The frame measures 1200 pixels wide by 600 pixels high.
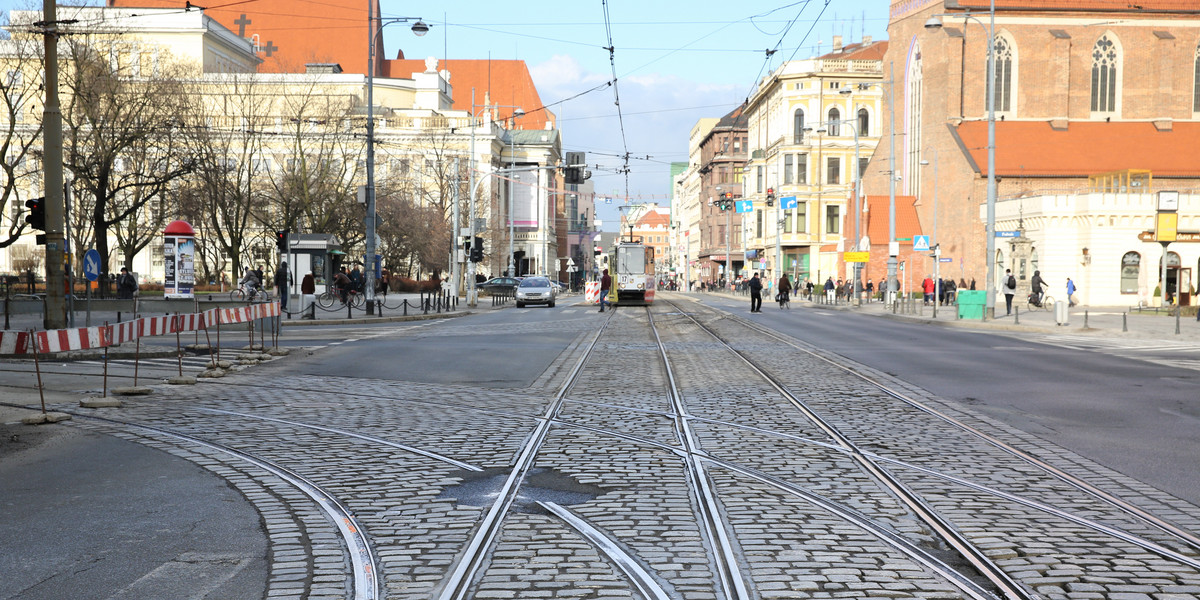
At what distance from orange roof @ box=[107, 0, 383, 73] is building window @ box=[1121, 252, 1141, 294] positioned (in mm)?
64241

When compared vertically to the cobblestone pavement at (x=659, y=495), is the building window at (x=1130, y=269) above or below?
above

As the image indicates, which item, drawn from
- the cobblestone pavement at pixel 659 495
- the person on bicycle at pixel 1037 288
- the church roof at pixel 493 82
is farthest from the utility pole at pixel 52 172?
the church roof at pixel 493 82

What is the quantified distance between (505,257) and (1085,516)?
3553 inches

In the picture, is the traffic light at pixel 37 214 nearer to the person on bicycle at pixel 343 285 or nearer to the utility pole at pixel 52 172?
the utility pole at pixel 52 172

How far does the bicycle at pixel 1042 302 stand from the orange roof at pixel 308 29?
6271cm

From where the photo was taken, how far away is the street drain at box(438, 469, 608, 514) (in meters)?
6.87

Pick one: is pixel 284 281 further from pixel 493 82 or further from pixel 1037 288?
pixel 493 82

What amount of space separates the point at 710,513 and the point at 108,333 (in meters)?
9.68

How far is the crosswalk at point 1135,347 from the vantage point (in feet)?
65.2

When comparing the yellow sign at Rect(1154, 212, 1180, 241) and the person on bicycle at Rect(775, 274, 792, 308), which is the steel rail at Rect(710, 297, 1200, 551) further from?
the person on bicycle at Rect(775, 274, 792, 308)

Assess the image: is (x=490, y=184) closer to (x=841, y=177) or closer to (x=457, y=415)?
(x=841, y=177)

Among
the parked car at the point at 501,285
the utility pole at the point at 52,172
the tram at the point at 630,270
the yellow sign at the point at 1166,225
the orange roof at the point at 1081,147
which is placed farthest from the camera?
the parked car at the point at 501,285

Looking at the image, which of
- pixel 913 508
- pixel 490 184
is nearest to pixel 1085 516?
pixel 913 508

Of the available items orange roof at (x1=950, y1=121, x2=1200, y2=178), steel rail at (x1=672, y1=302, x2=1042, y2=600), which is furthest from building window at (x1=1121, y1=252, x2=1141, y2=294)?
steel rail at (x1=672, y1=302, x2=1042, y2=600)
